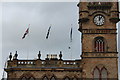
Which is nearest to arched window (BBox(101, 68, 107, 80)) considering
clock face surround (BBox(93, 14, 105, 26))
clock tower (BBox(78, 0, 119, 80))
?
clock tower (BBox(78, 0, 119, 80))

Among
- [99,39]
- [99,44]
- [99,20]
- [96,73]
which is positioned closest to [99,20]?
[99,20]

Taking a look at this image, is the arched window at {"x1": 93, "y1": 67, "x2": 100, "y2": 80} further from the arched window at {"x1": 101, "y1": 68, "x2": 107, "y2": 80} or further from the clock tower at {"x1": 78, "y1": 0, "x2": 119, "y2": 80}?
the arched window at {"x1": 101, "y1": 68, "x2": 107, "y2": 80}

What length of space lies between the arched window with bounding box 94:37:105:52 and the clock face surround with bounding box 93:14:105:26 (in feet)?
8.67

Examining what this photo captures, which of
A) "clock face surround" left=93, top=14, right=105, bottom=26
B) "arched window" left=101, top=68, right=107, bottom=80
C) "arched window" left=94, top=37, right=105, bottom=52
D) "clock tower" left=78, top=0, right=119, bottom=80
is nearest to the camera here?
"arched window" left=101, top=68, right=107, bottom=80

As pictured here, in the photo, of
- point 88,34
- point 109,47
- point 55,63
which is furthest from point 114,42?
point 55,63

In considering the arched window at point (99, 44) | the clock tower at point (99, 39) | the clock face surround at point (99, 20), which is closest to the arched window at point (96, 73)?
the clock tower at point (99, 39)

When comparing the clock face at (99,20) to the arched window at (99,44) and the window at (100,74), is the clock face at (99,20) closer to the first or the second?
the arched window at (99,44)

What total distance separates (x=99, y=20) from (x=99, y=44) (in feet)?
13.8

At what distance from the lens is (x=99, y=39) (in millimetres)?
54656

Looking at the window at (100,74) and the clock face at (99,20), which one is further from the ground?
the clock face at (99,20)

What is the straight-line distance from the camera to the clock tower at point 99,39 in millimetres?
52812

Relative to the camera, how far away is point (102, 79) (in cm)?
5231

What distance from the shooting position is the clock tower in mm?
52812

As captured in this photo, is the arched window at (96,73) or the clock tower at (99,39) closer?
the arched window at (96,73)
